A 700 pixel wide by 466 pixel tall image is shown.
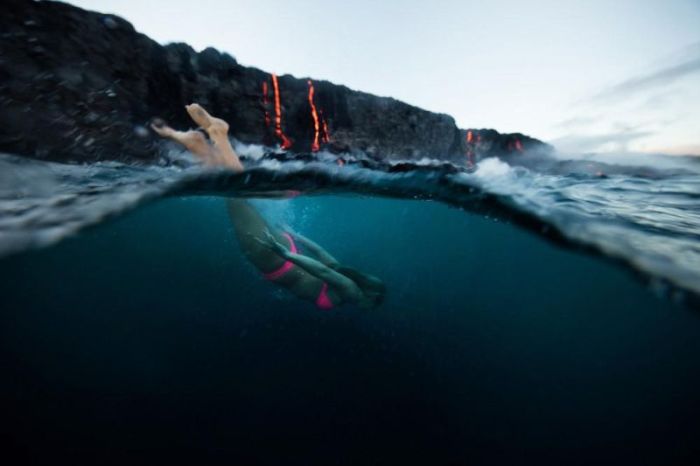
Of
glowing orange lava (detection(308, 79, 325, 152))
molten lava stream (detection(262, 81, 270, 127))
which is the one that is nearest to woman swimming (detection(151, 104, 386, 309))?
molten lava stream (detection(262, 81, 270, 127))

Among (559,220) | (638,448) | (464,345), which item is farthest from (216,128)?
(464,345)

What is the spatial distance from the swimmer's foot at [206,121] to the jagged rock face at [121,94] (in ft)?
14.7

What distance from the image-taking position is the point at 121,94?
7824mm

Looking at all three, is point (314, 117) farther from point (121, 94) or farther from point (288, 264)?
point (288, 264)

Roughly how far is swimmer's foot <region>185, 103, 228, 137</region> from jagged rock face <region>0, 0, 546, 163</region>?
176 inches

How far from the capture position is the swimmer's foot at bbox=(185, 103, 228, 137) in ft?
14.8

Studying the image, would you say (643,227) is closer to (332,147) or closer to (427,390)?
(427,390)

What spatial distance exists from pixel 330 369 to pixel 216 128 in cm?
1142

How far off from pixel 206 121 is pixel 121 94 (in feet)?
17.5

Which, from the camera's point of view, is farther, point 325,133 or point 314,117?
point 325,133

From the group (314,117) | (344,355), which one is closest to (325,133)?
(314,117)

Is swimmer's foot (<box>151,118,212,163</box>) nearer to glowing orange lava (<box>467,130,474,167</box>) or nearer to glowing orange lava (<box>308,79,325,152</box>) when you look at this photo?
glowing orange lava (<box>308,79,325,152</box>)

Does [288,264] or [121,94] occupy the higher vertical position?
[121,94]

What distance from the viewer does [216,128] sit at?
5023 mm
